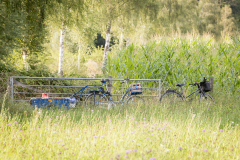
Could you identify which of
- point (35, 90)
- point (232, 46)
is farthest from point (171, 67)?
point (35, 90)

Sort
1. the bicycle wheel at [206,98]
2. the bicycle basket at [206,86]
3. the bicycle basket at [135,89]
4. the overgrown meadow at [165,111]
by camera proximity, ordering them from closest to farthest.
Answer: the overgrown meadow at [165,111], the bicycle basket at [135,89], the bicycle basket at [206,86], the bicycle wheel at [206,98]

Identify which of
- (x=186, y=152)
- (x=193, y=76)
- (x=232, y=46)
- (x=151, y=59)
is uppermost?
(x=232, y=46)

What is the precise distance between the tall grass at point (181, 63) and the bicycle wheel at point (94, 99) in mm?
2327

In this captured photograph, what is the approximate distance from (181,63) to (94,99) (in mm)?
4344

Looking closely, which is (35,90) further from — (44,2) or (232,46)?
(232,46)

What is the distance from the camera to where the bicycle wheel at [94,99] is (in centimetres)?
720

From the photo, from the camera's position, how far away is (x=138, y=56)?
33.8 feet

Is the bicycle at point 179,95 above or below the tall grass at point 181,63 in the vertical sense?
below

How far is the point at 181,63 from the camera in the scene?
9836 mm

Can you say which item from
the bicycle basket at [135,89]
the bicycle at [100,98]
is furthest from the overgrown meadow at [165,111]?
the bicycle basket at [135,89]

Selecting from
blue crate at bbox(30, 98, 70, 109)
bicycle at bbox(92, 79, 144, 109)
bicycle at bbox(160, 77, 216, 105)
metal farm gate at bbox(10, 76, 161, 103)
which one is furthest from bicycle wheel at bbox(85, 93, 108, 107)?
bicycle at bbox(160, 77, 216, 105)

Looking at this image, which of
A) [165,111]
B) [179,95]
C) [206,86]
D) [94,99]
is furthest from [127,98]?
[206,86]

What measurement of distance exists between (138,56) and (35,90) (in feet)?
14.2

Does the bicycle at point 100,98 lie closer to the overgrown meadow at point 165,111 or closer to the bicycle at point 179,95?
the overgrown meadow at point 165,111
